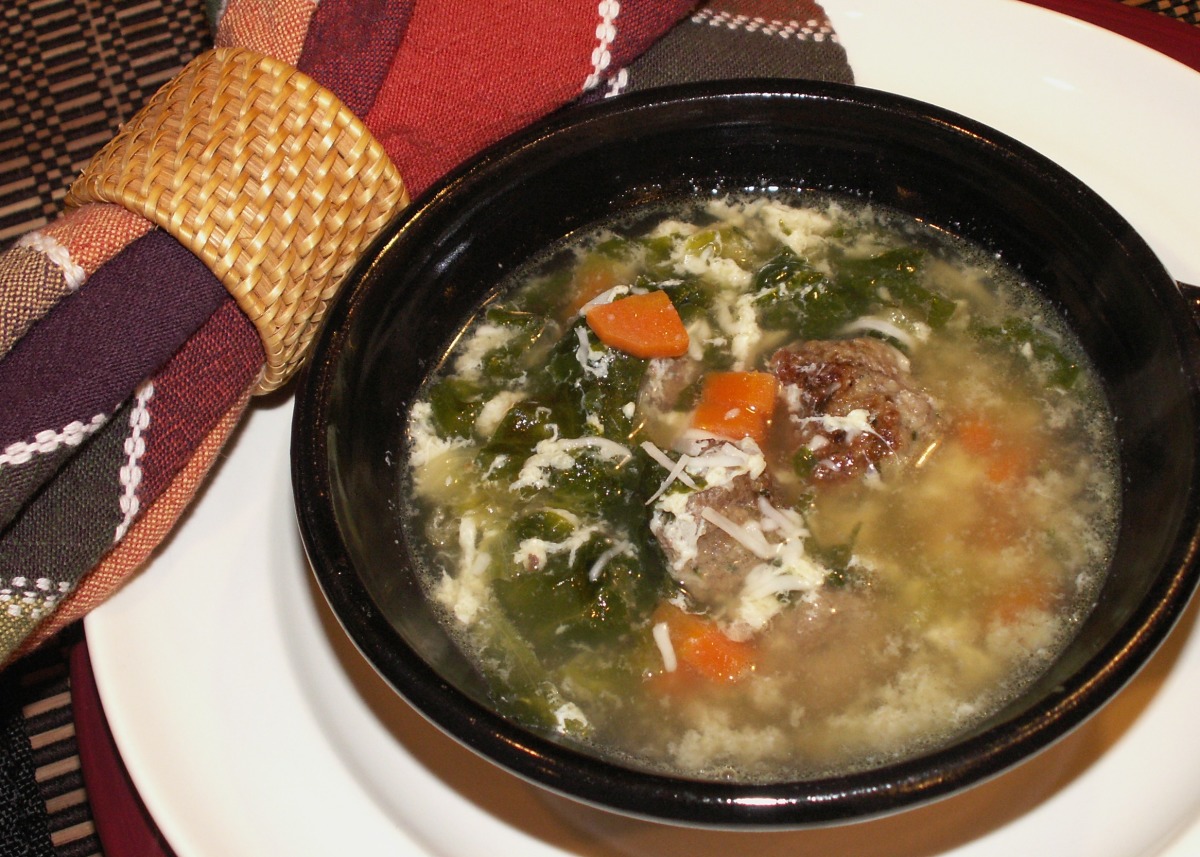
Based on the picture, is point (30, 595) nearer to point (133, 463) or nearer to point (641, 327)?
point (133, 463)

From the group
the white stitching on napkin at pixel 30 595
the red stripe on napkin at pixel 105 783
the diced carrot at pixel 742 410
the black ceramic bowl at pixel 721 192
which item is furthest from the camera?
the diced carrot at pixel 742 410

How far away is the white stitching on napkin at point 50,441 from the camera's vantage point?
2.19 m

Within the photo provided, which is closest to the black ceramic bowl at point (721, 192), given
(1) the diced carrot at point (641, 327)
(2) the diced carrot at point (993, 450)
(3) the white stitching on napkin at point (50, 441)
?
(2) the diced carrot at point (993, 450)

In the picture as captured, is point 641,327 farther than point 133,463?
Yes

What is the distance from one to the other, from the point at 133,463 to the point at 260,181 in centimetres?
65

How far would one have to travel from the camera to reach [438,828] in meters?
2.26

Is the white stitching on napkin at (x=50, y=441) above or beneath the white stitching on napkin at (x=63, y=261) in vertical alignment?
beneath

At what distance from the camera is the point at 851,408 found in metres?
2.55

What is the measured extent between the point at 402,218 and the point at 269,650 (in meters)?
0.99

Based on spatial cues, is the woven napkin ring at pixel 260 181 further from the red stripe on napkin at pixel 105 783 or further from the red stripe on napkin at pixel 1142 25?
the red stripe on napkin at pixel 1142 25

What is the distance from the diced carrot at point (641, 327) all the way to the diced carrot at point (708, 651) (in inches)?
26.3

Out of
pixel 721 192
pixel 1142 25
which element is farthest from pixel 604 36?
pixel 1142 25

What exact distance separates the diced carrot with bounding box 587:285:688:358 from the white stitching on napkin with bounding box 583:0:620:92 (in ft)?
2.06

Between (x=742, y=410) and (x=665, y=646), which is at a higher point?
(x=742, y=410)
